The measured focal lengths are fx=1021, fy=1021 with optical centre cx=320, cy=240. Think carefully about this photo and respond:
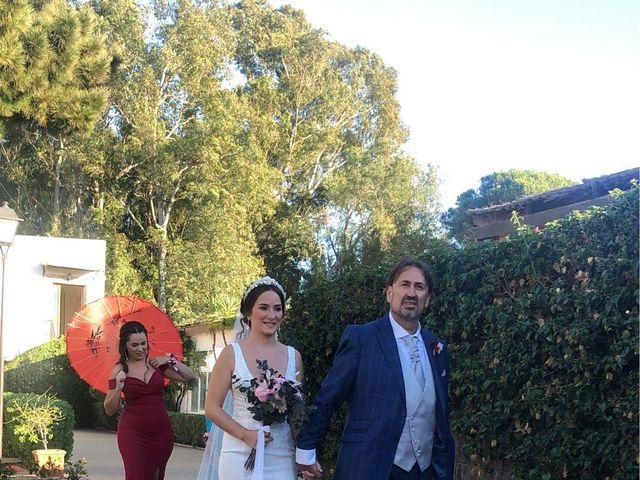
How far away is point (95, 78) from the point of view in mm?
11727

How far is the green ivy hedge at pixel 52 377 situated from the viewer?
31.1 meters

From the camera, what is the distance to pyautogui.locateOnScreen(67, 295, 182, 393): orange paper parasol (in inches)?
416

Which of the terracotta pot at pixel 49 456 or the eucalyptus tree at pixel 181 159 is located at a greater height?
the eucalyptus tree at pixel 181 159

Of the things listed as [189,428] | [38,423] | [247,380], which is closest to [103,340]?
[38,423]

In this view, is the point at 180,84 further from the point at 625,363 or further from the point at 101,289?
the point at 625,363

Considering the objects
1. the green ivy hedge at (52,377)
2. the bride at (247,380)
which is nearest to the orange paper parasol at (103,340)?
the bride at (247,380)

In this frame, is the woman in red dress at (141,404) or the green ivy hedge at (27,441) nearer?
the woman in red dress at (141,404)

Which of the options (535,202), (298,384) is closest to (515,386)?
(298,384)

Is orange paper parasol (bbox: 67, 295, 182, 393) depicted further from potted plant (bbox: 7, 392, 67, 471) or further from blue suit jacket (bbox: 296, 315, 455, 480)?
blue suit jacket (bbox: 296, 315, 455, 480)

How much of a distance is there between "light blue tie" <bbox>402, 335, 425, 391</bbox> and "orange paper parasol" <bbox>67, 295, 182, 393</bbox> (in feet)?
18.0

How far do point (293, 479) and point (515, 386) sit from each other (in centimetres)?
214

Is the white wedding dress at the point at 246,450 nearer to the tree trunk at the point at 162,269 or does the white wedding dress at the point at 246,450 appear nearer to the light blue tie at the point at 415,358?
the light blue tie at the point at 415,358

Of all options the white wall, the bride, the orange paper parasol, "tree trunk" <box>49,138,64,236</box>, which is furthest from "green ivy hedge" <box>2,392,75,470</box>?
"tree trunk" <box>49,138,64,236</box>

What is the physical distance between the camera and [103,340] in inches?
432
